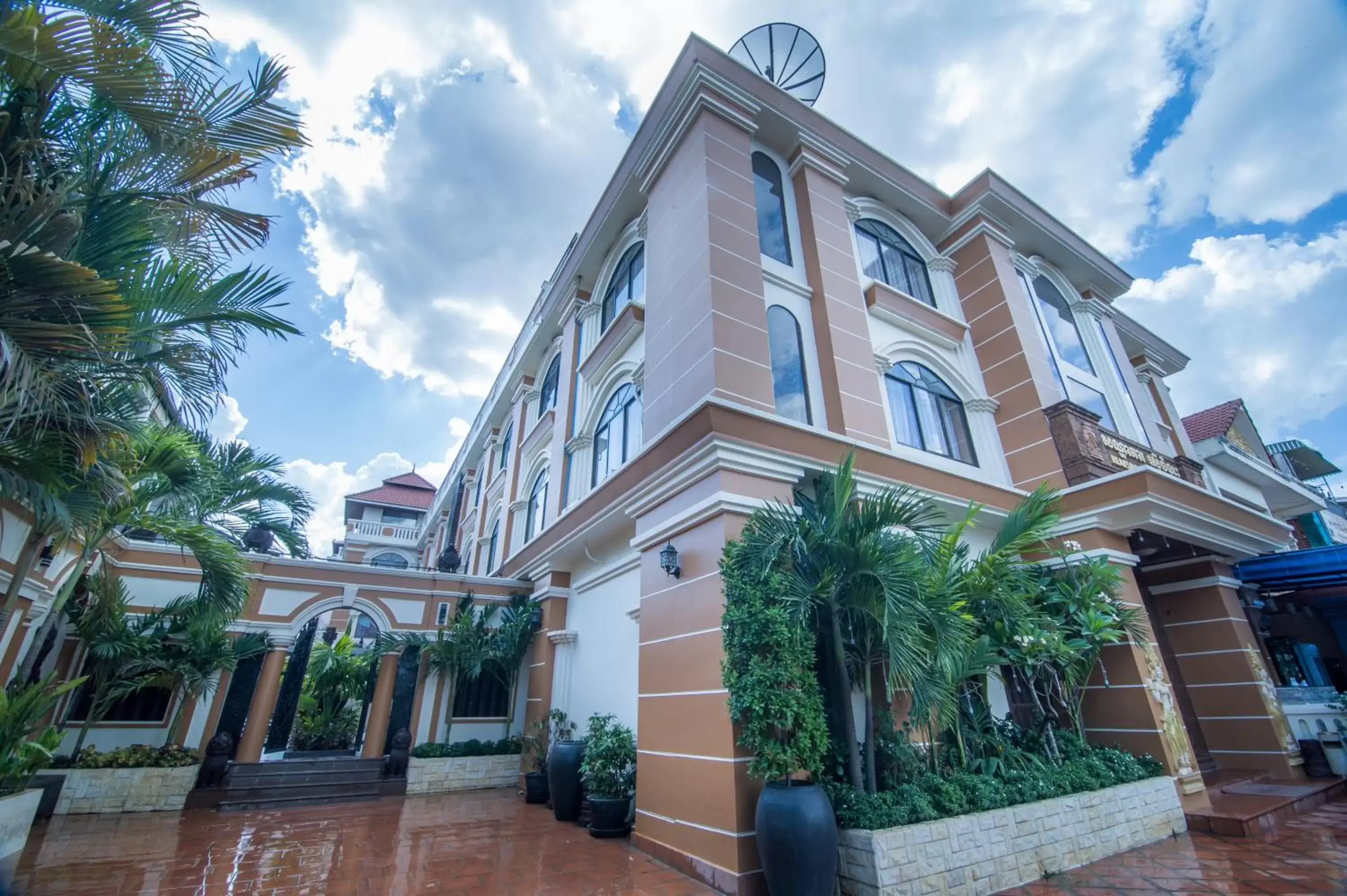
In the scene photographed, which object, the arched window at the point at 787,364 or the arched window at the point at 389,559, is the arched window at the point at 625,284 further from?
the arched window at the point at 389,559

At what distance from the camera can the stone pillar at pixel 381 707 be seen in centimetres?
968

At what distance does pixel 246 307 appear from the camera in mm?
4473

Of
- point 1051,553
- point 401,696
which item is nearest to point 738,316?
A: point 1051,553

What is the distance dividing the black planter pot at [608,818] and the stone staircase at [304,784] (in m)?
4.78

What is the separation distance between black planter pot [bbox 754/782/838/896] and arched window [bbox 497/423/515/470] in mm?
11789

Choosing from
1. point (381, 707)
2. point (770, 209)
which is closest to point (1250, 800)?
point (770, 209)

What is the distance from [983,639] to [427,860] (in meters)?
5.48

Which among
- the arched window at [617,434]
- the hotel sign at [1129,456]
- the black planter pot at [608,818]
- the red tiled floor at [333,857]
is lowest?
the red tiled floor at [333,857]

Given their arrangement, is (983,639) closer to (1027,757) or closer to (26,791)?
(1027,757)

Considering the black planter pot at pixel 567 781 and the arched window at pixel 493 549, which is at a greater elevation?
the arched window at pixel 493 549

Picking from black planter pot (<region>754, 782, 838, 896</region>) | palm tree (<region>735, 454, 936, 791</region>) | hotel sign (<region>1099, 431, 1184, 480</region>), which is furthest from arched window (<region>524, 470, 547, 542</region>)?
hotel sign (<region>1099, 431, 1184, 480</region>)

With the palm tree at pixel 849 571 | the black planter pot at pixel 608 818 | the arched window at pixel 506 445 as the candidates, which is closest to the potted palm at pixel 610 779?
the black planter pot at pixel 608 818

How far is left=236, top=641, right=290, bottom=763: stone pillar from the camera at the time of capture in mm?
8852

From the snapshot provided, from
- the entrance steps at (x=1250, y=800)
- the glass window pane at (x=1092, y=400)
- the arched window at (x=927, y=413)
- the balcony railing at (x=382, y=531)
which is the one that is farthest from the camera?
the balcony railing at (x=382, y=531)
